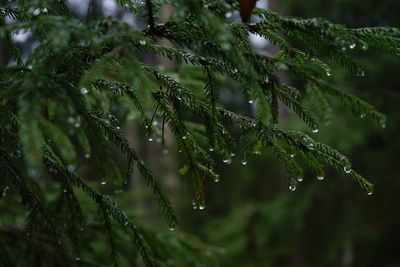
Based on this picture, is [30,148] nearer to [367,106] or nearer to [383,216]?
[367,106]

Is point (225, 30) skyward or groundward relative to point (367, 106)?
skyward

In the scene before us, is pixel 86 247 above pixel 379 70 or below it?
above

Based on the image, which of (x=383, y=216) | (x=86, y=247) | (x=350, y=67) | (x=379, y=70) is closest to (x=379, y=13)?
(x=379, y=70)

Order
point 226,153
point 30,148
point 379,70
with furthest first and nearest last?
point 379,70, point 226,153, point 30,148

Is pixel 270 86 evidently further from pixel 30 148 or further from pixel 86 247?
pixel 86 247

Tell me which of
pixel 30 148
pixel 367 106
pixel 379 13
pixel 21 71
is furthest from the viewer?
pixel 379 13

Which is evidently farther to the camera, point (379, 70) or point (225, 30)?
point (379, 70)

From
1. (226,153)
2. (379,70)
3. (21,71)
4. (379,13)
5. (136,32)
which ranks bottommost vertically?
(379,70)

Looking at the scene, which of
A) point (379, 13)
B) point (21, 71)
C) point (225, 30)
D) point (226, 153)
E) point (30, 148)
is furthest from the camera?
point (379, 13)

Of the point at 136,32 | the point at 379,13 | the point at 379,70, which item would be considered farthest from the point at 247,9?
the point at 379,70
